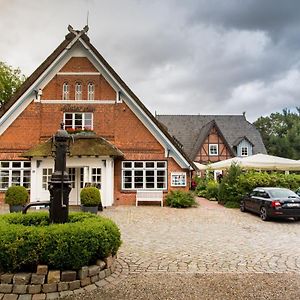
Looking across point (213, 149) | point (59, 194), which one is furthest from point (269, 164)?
point (213, 149)

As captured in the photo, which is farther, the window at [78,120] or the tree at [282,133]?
the tree at [282,133]

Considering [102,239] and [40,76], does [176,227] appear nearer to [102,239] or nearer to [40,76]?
[102,239]

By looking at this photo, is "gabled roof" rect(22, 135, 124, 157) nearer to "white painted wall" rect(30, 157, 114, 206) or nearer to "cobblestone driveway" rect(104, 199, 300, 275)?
"white painted wall" rect(30, 157, 114, 206)

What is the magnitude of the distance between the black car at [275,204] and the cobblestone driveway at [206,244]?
40 cm

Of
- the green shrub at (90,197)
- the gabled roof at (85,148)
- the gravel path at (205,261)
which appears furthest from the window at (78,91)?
the gravel path at (205,261)

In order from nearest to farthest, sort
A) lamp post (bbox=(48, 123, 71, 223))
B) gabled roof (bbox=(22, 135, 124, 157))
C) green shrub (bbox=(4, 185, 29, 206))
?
lamp post (bbox=(48, 123, 71, 223)) < green shrub (bbox=(4, 185, 29, 206)) < gabled roof (bbox=(22, 135, 124, 157))

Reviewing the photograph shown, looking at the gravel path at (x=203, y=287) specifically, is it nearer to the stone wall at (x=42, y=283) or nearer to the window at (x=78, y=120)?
the stone wall at (x=42, y=283)

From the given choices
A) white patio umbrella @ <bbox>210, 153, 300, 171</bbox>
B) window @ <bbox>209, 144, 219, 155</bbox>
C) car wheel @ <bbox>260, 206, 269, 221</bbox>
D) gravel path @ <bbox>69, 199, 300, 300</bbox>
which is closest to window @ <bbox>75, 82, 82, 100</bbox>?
gravel path @ <bbox>69, 199, 300, 300</bbox>

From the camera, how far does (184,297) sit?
5.50 meters

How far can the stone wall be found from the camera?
5.57 metres

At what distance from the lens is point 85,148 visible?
1845cm

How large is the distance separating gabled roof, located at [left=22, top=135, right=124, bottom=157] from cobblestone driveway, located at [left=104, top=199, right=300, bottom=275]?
411 centimetres

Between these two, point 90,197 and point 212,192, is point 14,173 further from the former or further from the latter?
point 212,192

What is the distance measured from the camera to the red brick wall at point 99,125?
19.8 meters
